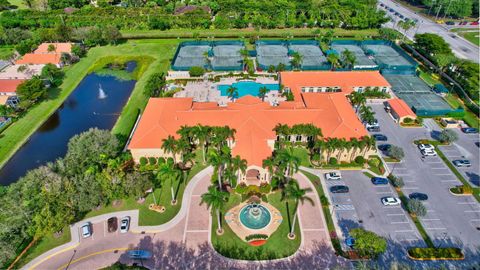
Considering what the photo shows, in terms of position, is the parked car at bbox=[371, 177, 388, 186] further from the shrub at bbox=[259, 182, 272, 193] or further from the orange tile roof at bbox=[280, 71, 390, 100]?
the orange tile roof at bbox=[280, 71, 390, 100]

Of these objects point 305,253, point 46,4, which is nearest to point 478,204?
point 305,253

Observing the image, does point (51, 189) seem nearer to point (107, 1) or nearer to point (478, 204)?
point (478, 204)

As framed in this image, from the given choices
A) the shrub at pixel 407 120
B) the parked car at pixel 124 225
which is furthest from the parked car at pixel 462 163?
the parked car at pixel 124 225

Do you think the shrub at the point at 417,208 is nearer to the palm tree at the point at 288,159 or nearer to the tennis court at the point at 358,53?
the palm tree at the point at 288,159

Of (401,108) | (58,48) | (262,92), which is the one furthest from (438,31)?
(58,48)

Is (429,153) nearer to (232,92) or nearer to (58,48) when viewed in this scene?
(232,92)

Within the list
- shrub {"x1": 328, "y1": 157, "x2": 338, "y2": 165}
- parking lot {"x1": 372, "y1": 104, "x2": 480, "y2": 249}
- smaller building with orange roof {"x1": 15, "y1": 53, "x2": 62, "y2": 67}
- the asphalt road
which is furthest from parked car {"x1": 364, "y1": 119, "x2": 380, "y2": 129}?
smaller building with orange roof {"x1": 15, "y1": 53, "x2": 62, "y2": 67}
